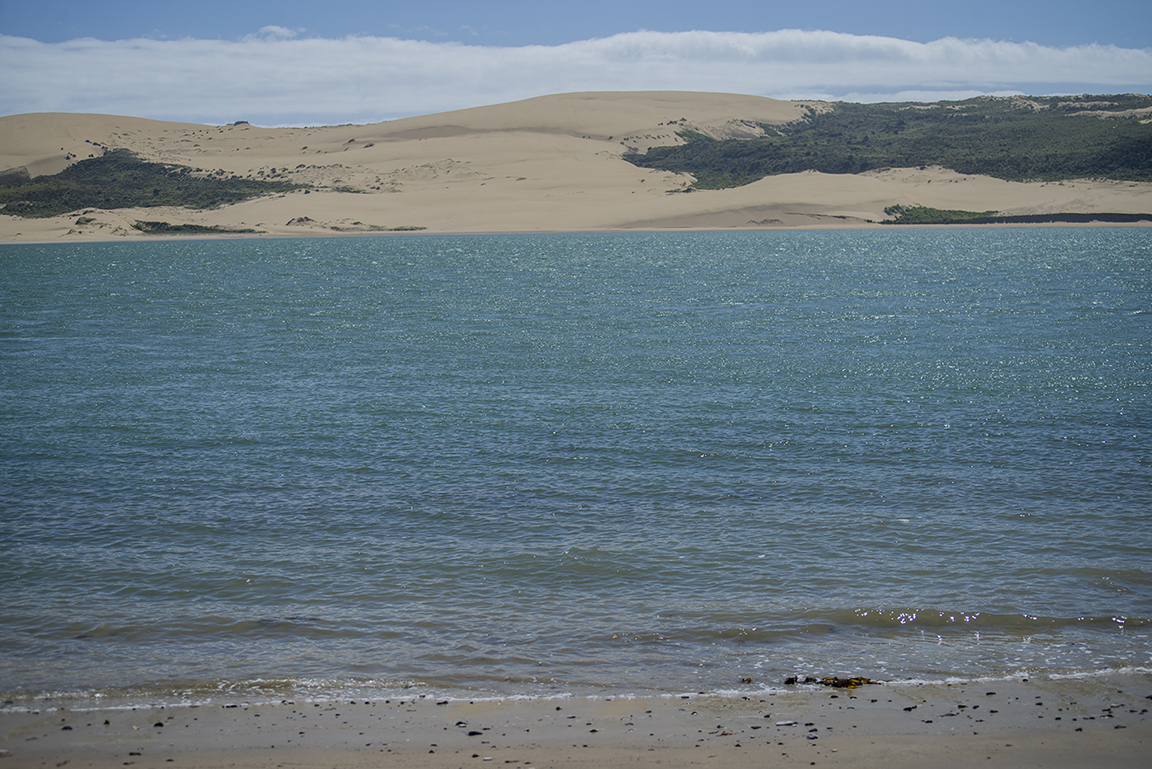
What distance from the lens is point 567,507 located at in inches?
496

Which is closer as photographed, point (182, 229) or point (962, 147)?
point (182, 229)

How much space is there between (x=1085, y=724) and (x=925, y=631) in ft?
6.68

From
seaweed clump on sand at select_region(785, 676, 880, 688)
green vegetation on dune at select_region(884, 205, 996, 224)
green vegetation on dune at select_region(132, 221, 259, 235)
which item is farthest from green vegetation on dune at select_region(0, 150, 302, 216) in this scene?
seaweed clump on sand at select_region(785, 676, 880, 688)

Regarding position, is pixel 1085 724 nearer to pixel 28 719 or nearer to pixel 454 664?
pixel 454 664

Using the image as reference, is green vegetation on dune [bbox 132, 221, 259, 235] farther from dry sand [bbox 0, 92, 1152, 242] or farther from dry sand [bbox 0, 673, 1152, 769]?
dry sand [bbox 0, 673, 1152, 769]

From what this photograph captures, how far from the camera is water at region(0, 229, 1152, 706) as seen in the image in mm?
8297

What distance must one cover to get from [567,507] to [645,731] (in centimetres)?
599

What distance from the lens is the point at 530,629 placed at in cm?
884

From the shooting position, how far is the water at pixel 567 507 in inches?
327

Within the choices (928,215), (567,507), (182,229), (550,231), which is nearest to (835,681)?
(567,507)

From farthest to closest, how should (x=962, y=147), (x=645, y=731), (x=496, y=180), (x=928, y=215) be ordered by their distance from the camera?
(x=962, y=147) < (x=496, y=180) < (x=928, y=215) < (x=645, y=731)

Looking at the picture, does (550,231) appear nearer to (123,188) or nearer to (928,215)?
(928,215)

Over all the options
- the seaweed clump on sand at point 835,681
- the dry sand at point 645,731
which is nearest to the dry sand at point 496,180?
the seaweed clump on sand at point 835,681

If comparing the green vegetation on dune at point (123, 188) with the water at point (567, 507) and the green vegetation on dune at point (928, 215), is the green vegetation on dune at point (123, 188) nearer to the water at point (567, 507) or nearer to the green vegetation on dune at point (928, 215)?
the green vegetation on dune at point (928, 215)
